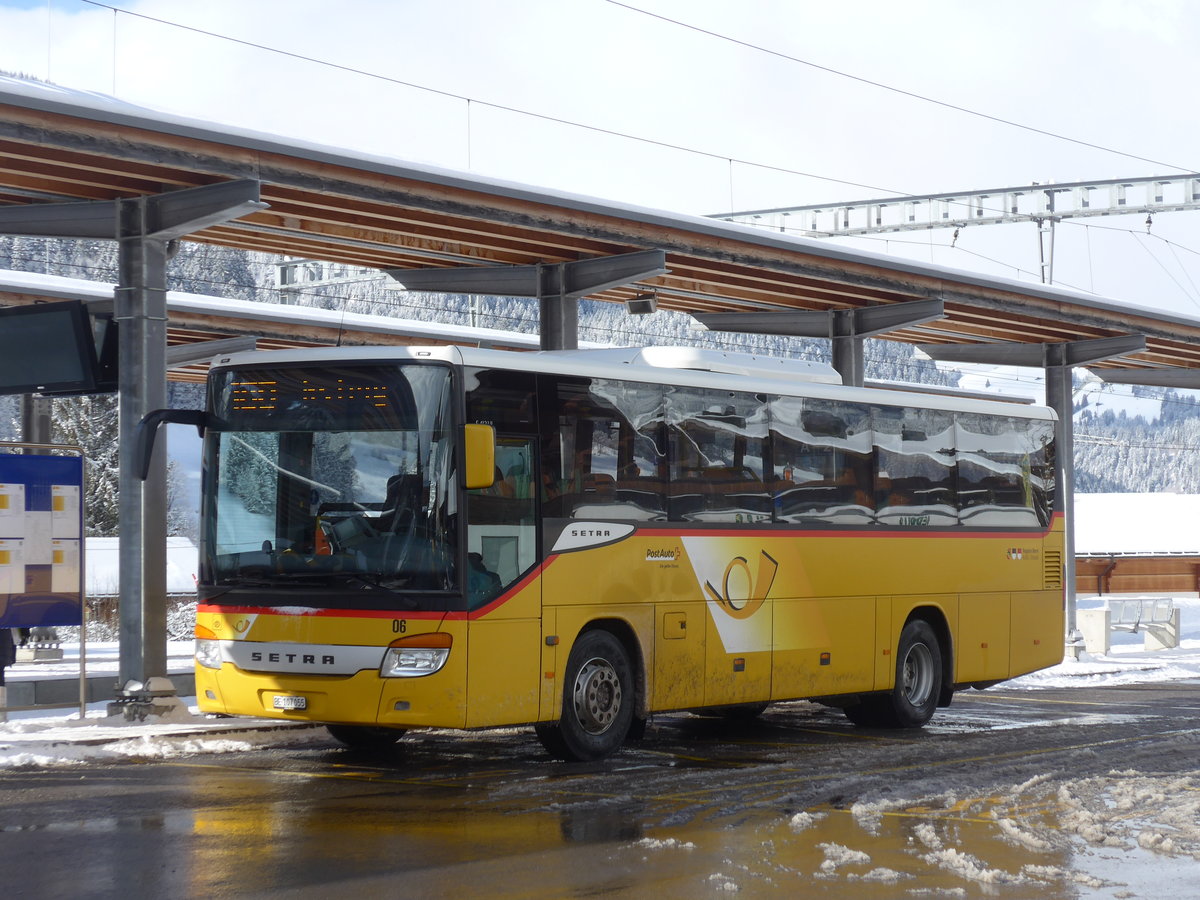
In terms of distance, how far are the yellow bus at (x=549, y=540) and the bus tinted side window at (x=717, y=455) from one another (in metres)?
0.02

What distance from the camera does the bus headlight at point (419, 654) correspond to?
10.9 meters

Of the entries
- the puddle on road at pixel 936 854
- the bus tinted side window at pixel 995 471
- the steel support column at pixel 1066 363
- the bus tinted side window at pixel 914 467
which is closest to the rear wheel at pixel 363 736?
the puddle on road at pixel 936 854

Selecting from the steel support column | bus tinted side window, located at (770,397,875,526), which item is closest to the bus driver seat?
bus tinted side window, located at (770,397,875,526)

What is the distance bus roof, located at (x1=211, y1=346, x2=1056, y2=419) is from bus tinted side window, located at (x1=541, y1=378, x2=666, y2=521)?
147mm

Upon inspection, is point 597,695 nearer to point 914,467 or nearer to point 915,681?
point 915,681

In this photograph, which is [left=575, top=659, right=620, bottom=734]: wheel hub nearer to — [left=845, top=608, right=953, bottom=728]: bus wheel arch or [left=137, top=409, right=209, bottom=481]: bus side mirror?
[left=137, top=409, right=209, bottom=481]: bus side mirror

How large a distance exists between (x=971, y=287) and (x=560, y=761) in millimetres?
12800

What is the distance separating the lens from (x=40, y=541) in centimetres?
1416

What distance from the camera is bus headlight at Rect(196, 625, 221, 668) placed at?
38.0ft

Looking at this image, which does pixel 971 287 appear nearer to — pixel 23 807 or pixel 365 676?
pixel 365 676

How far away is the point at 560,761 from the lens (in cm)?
1201

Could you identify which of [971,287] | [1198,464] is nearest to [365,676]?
[971,287]

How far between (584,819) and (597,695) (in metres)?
2.85

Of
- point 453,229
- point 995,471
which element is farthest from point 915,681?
point 453,229
